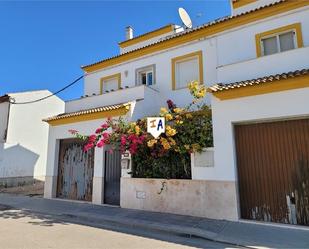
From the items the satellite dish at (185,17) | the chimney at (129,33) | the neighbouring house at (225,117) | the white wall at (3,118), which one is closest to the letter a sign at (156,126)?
the neighbouring house at (225,117)

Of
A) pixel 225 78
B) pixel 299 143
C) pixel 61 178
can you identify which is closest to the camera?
pixel 299 143

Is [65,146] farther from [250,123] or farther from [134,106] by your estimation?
[250,123]

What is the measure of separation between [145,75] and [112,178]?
6.20 m

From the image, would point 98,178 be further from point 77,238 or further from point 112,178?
point 77,238

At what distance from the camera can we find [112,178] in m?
11.1

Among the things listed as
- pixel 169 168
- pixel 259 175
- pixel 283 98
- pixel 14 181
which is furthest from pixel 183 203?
pixel 14 181

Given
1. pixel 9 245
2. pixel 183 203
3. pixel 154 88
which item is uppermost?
pixel 154 88

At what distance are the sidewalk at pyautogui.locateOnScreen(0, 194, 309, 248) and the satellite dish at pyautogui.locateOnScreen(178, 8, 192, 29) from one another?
460 inches

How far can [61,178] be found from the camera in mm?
12977

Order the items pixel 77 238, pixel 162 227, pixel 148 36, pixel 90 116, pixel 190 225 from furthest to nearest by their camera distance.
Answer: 1. pixel 148 36
2. pixel 90 116
3. pixel 190 225
4. pixel 162 227
5. pixel 77 238

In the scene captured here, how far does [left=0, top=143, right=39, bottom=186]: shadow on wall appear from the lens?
17.4 metres

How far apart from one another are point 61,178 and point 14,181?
7.23 meters

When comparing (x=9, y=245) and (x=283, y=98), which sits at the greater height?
(x=283, y=98)

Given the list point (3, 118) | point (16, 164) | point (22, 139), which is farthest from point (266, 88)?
point (3, 118)
